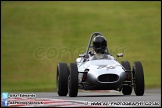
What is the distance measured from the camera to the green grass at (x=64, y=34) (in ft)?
124

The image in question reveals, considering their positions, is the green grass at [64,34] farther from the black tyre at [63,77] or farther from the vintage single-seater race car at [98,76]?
the vintage single-seater race car at [98,76]

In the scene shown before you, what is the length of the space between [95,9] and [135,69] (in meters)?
43.4

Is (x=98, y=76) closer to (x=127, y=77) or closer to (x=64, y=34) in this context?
(x=127, y=77)

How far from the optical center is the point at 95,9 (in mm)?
56875

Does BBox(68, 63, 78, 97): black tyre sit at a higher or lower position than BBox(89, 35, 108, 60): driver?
lower

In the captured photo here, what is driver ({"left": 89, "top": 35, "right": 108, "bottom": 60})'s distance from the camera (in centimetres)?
1423

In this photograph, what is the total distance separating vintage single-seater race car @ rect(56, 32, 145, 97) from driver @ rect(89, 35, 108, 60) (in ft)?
0.36

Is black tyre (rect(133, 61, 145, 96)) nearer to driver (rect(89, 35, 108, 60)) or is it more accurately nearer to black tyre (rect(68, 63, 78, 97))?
driver (rect(89, 35, 108, 60))

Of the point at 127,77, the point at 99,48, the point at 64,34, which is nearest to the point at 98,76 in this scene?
the point at 127,77

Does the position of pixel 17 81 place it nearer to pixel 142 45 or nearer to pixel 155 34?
pixel 142 45

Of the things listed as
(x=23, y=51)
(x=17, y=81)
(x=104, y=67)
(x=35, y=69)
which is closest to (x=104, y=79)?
(x=104, y=67)

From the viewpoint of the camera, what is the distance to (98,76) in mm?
13125

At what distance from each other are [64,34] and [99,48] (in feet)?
107

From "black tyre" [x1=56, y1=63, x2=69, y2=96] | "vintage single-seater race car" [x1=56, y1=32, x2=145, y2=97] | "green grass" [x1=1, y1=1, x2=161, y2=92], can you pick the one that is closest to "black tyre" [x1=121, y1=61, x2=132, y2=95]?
"vintage single-seater race car" [x1=56, y1=32, x2=145, y2=97]
